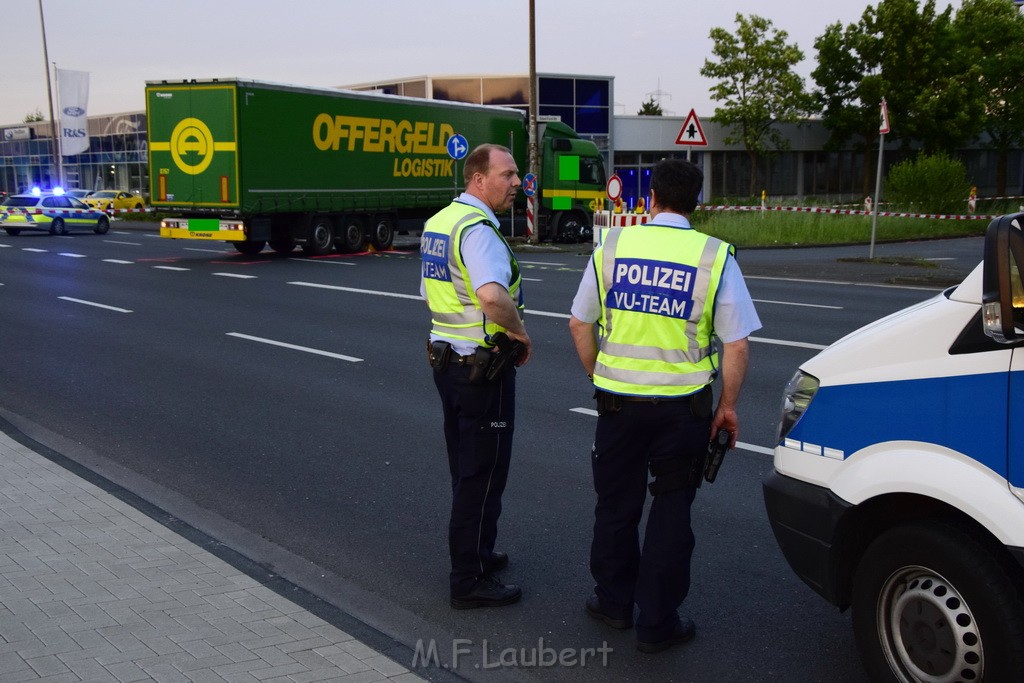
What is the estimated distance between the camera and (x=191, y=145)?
73.0ft

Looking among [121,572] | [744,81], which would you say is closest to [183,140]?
[121,572]

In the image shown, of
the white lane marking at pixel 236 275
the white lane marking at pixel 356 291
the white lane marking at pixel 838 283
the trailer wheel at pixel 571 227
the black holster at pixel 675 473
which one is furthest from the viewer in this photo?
the trailer wheel at pixel 571 227

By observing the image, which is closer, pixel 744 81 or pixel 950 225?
pixel 950 225

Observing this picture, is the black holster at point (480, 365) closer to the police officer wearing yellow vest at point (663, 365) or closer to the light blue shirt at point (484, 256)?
the light blue shirt at point (484, 256)

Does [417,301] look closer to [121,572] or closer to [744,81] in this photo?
[121,572]

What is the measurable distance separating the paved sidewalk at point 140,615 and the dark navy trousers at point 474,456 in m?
0.64

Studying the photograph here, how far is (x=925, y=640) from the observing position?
128 inches

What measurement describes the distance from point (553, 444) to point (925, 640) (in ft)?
13.7

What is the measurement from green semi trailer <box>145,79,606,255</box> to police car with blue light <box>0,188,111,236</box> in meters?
13.3

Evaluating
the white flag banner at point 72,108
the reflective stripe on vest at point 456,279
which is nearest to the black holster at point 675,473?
the reflective stripe on vest at point 456,279

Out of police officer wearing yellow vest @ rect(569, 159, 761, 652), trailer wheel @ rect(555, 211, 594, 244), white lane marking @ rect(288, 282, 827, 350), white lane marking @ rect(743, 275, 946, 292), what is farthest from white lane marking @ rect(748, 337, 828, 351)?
trailer wheel @ rect(555, 211, 594, 244)

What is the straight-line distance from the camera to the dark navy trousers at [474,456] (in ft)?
14.3

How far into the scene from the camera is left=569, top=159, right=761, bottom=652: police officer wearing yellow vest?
3.80m

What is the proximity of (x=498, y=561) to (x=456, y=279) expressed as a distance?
137cm
